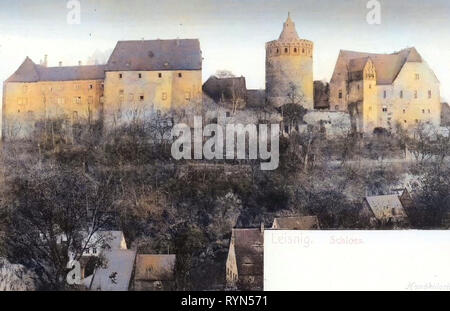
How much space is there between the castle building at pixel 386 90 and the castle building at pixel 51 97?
8.24 feet

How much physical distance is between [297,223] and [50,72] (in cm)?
298

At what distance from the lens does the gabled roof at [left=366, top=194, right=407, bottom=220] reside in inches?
262

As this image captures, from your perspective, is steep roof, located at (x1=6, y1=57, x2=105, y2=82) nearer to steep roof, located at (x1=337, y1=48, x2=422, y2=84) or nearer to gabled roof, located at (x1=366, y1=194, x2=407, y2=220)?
steep roof, located at (x1=337, y1=48, x2=422, y2=84)

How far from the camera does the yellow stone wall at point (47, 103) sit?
22.5 ft

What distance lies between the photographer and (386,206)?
21.9 feet

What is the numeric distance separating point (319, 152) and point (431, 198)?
1.23 meters

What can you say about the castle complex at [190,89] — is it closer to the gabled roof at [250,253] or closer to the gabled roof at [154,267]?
the gabled roof at [250,253]

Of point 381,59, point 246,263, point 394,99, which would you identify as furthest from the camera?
point 394,99

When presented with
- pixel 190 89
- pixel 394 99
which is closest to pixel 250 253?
pixel 190 89

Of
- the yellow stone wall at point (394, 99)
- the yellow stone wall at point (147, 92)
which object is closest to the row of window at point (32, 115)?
the yellow stone wall at point (147, 92)

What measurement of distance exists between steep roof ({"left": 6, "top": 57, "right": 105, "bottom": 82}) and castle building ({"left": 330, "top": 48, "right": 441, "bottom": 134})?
2.54 meters

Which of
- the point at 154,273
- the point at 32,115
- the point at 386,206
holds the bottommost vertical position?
the point at 154,273

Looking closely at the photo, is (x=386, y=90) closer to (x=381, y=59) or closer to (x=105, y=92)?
(x=381, y=59)

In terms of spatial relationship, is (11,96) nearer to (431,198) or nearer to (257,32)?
(257,32)
